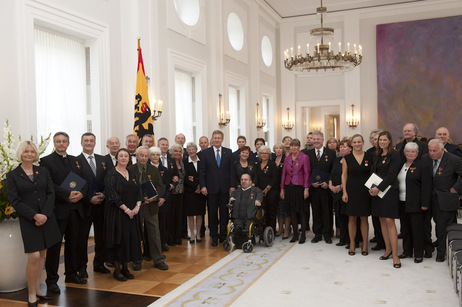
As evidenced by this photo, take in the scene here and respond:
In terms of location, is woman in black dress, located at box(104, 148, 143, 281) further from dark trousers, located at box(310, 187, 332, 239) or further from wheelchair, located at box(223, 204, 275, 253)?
dark trousers, located at box(310, 187, 332, 239)

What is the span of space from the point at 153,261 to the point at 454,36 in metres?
13.3

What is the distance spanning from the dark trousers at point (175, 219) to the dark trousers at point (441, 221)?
3.83 metres

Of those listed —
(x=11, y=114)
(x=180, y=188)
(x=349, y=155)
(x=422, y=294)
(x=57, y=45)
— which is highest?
(x=57, y=45)

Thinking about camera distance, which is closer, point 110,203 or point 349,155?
point 110,203

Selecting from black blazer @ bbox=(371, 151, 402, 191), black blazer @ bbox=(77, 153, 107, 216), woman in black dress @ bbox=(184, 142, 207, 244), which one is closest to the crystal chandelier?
woman in black dress @ bbox=(184, 142, 207, 244)

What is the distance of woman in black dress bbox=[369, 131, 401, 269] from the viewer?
5691 millimetres

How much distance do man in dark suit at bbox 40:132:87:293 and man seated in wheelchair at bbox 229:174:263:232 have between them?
243 cm

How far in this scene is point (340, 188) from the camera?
22.1 ft

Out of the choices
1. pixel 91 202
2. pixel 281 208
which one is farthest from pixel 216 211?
pixel 91 202

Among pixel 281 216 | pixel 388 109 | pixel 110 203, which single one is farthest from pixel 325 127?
pixel 110 203

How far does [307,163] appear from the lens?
7090mm

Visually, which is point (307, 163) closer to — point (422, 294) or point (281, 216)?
point (281, 216)

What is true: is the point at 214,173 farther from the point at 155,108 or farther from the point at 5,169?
the point at 5,169

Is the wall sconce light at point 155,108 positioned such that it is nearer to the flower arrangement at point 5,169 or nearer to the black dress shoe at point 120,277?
the flower arrangement at point 5,169
